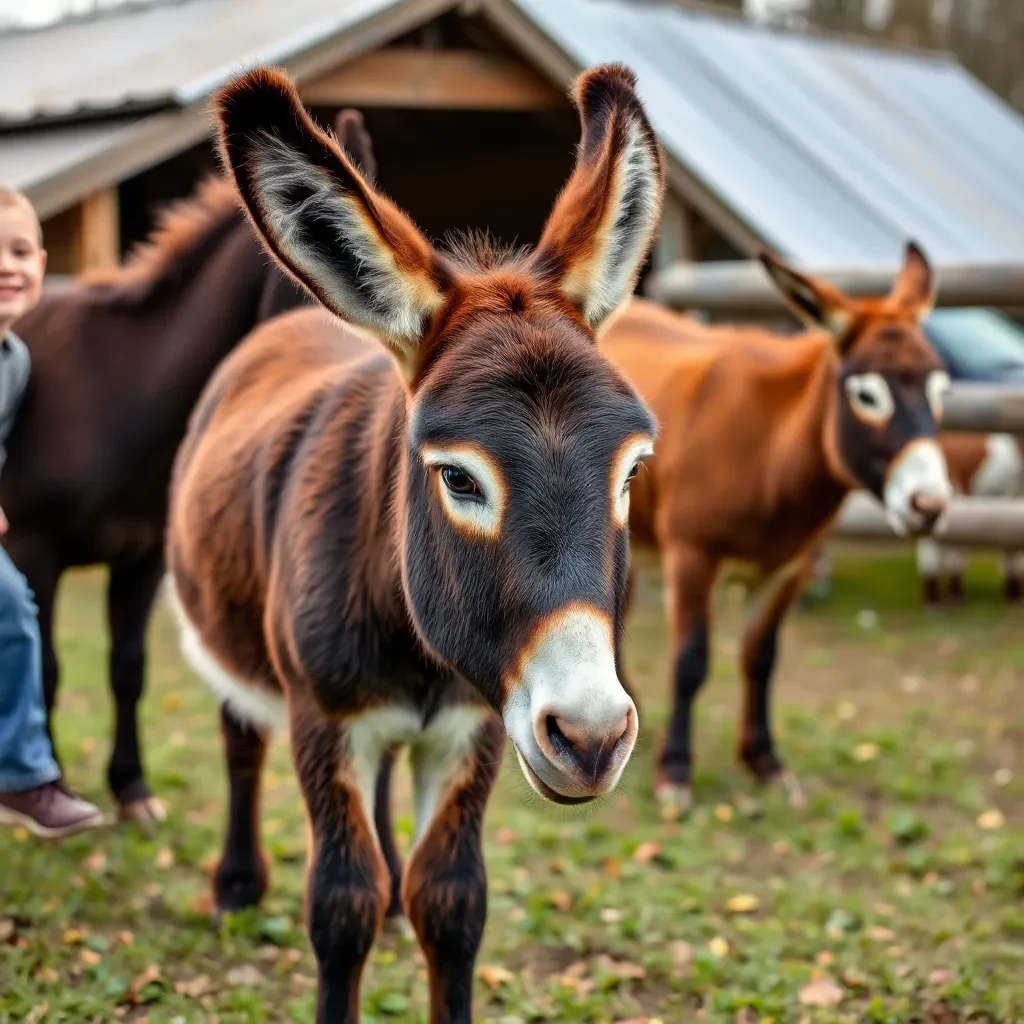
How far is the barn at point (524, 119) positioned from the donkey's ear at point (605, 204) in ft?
18.3

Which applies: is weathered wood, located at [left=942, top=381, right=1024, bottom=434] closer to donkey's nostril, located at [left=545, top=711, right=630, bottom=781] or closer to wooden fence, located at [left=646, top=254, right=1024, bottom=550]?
wooden fence, located at [left=646, top=254, right=1024, bottom=550]

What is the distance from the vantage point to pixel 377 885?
296 cm

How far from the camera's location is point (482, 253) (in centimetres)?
287

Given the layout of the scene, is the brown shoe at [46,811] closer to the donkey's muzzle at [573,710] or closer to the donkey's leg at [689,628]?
the donkey's muzzle at [573,710]

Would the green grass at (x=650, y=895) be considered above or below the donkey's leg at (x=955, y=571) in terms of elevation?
above

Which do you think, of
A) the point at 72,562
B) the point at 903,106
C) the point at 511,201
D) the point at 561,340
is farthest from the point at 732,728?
the point at 903,106

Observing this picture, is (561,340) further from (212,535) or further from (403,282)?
(212,535)

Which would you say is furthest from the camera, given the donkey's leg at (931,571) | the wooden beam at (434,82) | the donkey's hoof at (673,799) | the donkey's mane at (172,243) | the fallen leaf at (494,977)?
the donkey's leg at (931,571)

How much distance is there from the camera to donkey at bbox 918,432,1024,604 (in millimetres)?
9703

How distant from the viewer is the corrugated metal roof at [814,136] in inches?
397

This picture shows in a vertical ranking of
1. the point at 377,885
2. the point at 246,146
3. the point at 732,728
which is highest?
the point at 246,146

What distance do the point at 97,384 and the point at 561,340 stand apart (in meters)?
3.03

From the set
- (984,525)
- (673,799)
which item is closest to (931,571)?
(984,525)

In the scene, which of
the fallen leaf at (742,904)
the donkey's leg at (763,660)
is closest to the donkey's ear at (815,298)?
the donkey's leg at (763,660)
